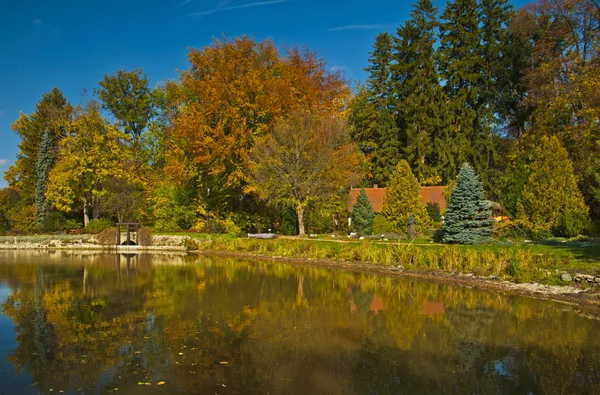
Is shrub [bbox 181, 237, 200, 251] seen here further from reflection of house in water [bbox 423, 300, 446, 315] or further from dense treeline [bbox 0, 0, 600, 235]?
reflection of house in water [bbox 423, 300, 446, 315]

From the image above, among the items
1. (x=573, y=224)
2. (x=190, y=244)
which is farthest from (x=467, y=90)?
(x=190, y=244)

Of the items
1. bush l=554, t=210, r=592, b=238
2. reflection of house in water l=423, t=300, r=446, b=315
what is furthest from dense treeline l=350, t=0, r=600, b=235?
reflection of house in water l=423, t=300, r=446, b=315

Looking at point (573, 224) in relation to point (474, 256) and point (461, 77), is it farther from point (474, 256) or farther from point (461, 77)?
point (461, 77)

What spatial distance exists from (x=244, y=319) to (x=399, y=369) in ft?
14.7

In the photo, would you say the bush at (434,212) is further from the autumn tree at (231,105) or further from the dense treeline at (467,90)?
the autumn tree at (231,105)

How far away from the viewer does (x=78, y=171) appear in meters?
37.2

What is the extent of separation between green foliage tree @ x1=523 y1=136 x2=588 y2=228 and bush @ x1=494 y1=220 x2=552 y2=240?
103 centimetres

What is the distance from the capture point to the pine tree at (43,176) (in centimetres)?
3997

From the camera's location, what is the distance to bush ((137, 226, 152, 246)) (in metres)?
31.6

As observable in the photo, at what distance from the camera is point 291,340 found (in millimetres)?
9008

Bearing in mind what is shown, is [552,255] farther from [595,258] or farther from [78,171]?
[78,171]

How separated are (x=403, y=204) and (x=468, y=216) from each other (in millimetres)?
9065

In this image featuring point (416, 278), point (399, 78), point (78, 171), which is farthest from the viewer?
point (399, 78)

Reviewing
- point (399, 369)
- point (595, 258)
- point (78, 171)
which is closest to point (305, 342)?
point (399, 369)
